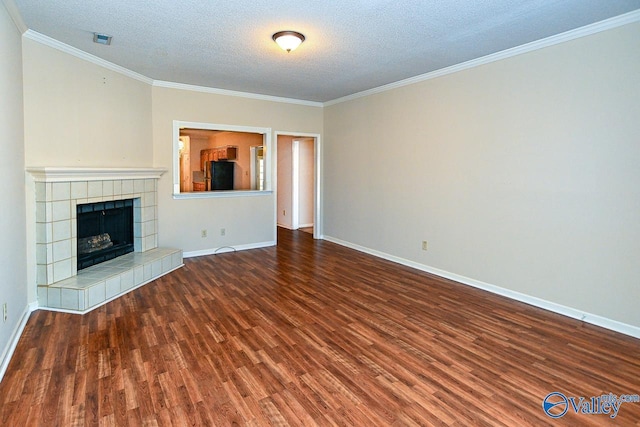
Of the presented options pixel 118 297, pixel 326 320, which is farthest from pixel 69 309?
pixel 326 320

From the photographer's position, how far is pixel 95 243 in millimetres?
4211

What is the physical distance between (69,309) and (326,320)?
2382mm

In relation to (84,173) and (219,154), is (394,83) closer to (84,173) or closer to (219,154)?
(84,173)

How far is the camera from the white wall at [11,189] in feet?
8.25

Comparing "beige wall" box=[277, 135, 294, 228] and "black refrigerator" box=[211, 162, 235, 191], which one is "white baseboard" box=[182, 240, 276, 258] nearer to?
"black refrigerator" box=[211, 162, 235, 191]

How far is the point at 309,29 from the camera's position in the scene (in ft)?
10.4

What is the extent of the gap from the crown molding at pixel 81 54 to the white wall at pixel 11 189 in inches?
9.3

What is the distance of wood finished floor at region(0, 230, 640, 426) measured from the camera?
199 cm

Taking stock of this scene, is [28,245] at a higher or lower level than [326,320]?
higher

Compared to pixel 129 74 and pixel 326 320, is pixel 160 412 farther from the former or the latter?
pixel 129 74

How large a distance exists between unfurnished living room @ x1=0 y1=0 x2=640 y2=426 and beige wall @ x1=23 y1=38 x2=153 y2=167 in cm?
2

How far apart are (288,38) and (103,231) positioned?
10.3 feet

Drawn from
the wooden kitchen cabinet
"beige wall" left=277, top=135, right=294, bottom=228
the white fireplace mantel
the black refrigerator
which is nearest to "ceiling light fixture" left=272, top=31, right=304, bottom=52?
the white fireplace mantel

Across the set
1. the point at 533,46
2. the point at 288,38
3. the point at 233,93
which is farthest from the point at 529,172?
the point at 233,93
